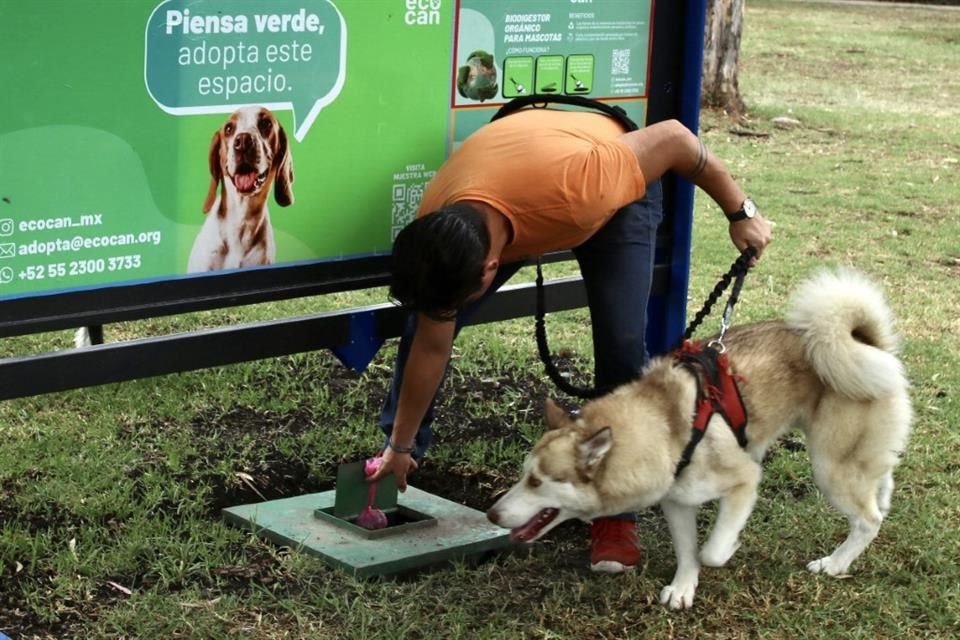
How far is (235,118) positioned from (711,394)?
167cm

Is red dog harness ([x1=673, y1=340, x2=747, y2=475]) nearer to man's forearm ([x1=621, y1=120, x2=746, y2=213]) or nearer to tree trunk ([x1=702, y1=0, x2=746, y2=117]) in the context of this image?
man's forearm ([x1=621, y1=120, x2=746, y2=213])

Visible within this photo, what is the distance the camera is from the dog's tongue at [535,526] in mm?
4336

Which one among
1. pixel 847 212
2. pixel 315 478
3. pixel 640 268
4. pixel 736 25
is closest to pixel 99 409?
pixel 315 478

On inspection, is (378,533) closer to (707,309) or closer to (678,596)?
(678,596)

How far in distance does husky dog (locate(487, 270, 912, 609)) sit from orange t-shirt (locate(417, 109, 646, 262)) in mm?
557

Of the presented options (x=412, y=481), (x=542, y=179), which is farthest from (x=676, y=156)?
(x=412, y=481)

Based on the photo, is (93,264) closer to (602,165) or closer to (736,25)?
(602,165)

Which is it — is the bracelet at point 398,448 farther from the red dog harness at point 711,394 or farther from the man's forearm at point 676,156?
the man's forearm at point 676,156

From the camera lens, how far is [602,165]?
436 cm

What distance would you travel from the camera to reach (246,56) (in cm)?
427

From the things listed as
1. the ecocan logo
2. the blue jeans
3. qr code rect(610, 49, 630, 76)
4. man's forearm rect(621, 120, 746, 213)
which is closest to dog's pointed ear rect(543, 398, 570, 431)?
the blue jeans

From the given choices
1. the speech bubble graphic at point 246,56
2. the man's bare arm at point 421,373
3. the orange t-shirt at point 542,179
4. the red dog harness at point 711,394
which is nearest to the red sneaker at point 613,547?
the red dog harness at point 711,394

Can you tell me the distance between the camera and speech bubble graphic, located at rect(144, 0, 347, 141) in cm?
410

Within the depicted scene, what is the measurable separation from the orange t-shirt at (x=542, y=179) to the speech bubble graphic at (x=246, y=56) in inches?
19.2
